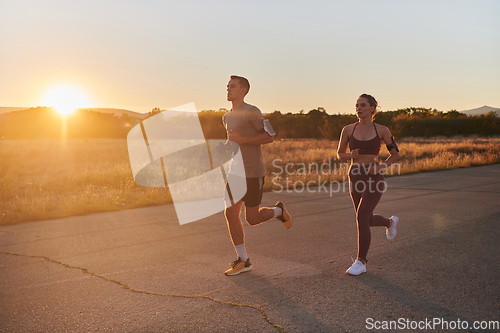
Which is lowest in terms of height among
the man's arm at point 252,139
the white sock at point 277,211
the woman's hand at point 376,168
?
the white sock at point 277,211

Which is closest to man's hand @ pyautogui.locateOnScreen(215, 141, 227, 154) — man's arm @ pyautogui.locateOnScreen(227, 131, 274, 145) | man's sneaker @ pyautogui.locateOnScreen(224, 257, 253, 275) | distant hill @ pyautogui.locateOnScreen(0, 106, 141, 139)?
man's arm @ pyautogui.locateOnScreen(227, 131, 274, 145)

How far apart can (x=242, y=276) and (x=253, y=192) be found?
93 centimetres

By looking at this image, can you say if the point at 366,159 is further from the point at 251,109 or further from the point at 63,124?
the point at 63,124

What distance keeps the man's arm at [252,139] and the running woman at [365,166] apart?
966 millimetres

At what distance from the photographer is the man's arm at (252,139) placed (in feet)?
13.8

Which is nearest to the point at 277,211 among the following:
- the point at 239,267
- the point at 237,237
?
the point at 237,237

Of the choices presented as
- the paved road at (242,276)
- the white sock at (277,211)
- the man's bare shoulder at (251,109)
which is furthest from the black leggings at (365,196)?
the man's bare shoulder at (251,109)

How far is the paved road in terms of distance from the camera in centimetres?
327

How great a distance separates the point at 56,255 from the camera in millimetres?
5371

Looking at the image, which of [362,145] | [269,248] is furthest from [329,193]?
[362,145]

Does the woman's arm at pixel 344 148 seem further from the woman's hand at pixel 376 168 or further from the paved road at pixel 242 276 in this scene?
the paved road at pixel 242 276

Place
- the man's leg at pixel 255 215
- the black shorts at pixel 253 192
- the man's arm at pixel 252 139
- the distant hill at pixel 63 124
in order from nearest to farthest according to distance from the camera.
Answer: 1. the man's arm at pixel 252 139
2. the black shorts at pixel 253 192
3. the man's leg at pixel 255 215
4. the distant hill at pixel 63 124

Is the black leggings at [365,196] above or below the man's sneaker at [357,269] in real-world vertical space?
above

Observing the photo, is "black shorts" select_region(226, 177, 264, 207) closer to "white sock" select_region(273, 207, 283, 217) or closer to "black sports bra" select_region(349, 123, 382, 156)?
"white sock" select_region(273, 207, 283, 217)
